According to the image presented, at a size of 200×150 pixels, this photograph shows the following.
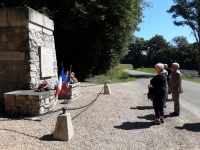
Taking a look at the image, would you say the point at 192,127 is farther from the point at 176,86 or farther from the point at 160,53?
the point at 160,53

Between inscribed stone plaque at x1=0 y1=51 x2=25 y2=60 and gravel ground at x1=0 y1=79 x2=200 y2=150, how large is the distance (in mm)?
2283

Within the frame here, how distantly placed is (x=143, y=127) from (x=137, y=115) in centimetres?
130

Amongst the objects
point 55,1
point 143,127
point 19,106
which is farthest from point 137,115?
point 55,1

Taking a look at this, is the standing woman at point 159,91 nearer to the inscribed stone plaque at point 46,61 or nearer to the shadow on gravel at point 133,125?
the shadow on gravel at point 133,125

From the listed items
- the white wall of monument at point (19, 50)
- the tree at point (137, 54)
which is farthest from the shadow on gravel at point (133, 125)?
the tree at point (137, 54)

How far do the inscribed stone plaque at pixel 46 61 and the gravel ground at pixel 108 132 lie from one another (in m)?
1.84

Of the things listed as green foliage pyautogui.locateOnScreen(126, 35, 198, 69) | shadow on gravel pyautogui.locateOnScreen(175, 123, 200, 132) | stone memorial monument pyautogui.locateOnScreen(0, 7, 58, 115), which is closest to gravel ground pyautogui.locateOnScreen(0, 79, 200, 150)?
shadow on gravel pyautogui.locateOnScreen(175, 123, 200, 132)

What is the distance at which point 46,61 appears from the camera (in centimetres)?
829

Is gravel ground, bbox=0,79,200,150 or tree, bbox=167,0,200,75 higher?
tree, bbox=167,0,200,75

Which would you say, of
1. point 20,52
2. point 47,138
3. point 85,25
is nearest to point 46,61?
point 20,52

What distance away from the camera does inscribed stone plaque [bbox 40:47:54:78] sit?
7.96 m

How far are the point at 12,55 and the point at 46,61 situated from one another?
126 cm

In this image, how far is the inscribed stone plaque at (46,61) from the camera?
26.1 ft

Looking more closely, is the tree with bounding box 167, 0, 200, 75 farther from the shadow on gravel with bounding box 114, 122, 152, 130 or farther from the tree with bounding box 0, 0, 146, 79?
the shadow on gravel with bounding box 114, 122, 152, 130
